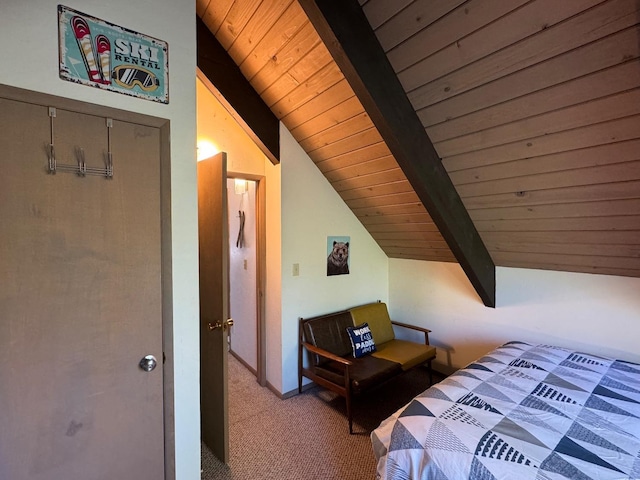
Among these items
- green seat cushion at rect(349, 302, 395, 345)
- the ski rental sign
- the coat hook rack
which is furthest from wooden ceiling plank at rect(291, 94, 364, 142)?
green seat cushion at rect(349, 302, 395, 345)

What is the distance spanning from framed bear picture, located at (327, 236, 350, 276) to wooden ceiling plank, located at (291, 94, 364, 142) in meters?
1.07

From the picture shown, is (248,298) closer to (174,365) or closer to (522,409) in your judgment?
(174,365)

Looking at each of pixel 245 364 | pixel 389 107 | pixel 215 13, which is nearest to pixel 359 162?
pixel 389 107

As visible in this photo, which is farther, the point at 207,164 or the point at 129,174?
the point at 207,164

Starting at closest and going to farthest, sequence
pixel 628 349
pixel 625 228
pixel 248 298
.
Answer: pixel 625 228 → pixel 628 349 → pixel 248 298

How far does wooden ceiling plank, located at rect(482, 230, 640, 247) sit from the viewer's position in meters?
1.96

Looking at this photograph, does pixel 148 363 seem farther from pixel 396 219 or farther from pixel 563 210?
pixel 563 210

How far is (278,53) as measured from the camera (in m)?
2.04

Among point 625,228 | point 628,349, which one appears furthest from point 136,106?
Result: point 628,349

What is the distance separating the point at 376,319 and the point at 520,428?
2.02m

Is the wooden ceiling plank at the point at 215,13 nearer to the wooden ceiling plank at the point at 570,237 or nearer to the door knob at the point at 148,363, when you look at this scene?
the door knob at the point at 148,363

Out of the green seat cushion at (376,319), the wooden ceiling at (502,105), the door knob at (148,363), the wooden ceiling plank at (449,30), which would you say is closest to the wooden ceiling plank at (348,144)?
the wooden ceiling at (502,105)

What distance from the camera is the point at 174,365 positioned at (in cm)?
147

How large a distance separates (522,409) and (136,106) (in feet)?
7.47
